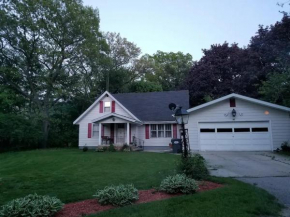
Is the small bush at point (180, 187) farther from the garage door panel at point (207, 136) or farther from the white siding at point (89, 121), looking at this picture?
the white siding at point (89, 121)

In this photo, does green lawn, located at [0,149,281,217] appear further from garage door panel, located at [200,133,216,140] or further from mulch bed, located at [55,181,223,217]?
garage door panel, located at [200,133,216,140]

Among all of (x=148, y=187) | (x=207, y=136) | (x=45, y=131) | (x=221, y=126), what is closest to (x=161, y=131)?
(x=207, y=136)

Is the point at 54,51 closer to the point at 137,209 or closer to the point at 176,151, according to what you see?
the point at 176,151

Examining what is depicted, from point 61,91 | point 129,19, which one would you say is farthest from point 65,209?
point 61,91

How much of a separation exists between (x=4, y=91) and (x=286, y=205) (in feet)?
82.7

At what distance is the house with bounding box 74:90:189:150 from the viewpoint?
19.0m

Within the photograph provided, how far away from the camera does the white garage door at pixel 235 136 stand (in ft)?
52.4

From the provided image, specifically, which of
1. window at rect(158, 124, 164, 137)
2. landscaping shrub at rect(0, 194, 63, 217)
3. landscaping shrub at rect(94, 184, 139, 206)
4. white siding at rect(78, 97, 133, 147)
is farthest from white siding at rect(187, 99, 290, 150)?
landscaping shrub at rect(0, 194, 63, 217)

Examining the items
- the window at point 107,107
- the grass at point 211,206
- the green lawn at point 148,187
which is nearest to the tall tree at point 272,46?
the window at point 107,107

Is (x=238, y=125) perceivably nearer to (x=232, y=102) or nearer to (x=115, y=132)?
(x=232, y=102)

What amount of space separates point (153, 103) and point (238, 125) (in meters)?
8.21

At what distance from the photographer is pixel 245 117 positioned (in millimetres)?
16281

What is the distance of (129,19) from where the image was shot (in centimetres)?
1463

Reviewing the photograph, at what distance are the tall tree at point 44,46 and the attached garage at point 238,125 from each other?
50.8ft
